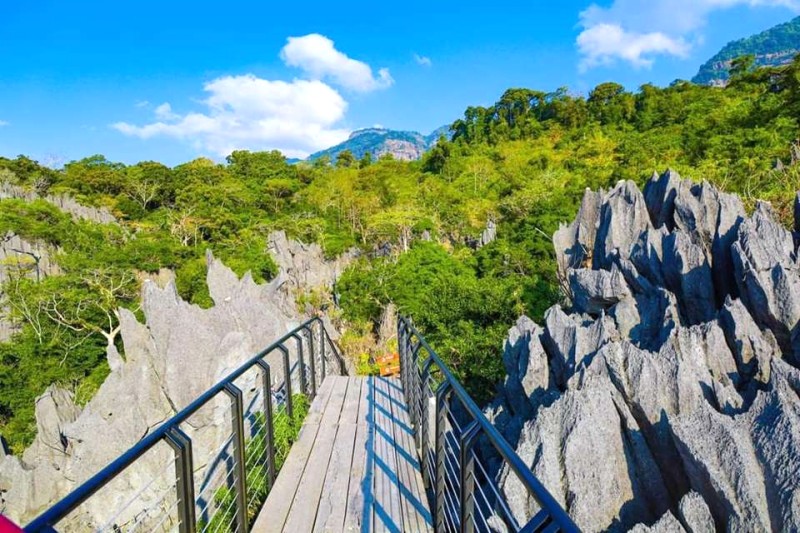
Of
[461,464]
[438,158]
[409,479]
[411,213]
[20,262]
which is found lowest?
[409,479]

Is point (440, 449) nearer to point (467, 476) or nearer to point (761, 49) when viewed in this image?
point (467, 476)

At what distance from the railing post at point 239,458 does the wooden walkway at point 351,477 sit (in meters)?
0.21

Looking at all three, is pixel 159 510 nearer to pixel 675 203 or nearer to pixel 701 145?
pixel 675 203

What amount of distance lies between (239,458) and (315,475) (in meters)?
0.84

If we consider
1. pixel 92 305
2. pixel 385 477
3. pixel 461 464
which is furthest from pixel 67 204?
pixel 461 464

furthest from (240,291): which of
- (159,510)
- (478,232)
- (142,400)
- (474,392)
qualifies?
(478,232)

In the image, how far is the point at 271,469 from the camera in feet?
10.2

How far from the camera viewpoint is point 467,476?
1851 millimetres

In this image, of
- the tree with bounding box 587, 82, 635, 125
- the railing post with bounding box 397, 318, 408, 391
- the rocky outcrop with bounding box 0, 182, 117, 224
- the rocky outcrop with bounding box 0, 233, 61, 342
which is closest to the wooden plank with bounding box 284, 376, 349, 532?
the railing post with bounding box 397, 318, 408, 391

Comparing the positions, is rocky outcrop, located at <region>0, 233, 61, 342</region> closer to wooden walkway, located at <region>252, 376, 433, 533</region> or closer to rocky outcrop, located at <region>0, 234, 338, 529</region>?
rocky outcrop, located at <region>0, 234, 338, 529</region>

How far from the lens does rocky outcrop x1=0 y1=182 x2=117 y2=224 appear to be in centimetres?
3194

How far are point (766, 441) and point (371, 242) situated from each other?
108 ft

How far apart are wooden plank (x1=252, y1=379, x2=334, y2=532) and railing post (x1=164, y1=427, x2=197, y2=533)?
864mm

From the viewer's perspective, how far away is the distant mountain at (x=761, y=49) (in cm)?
13512
